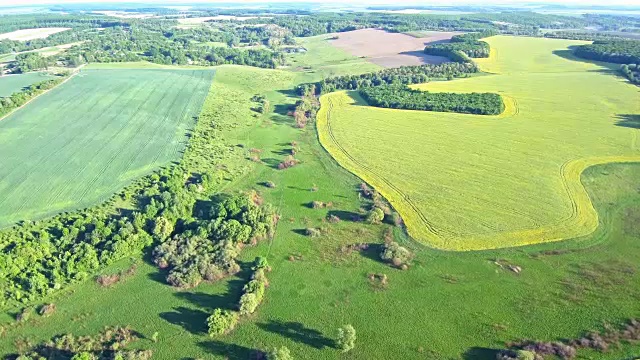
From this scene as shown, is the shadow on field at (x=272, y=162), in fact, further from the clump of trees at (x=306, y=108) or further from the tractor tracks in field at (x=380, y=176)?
the clump of trees at (x=306, y=108)

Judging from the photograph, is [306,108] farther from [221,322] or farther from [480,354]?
[480,354]

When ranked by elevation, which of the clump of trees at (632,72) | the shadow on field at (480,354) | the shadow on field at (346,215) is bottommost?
the shadow on field at (480,354)

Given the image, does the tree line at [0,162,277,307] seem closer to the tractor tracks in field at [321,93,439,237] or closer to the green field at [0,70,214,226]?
the green field at [0,70,214,226]

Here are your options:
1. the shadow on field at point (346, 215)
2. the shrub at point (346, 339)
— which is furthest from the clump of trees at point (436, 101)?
the shrub at point (346, 339)

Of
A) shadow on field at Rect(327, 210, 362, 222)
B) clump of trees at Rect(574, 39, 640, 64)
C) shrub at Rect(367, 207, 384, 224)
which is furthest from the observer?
clump of trees at Rect(574, 39, 640, 64)

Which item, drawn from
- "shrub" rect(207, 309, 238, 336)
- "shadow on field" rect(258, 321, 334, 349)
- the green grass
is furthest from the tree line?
the green grass

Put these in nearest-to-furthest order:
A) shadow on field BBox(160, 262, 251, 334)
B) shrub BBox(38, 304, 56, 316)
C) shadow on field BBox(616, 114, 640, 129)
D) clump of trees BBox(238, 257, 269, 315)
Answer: shadow on field BBox(160, 262, 251, 334) → shrub BBox(38, 304, 56, 316) → clump of trees BBox(238, 257, 269, 315) → shadow on field BBox(616, 114, 640, 129)

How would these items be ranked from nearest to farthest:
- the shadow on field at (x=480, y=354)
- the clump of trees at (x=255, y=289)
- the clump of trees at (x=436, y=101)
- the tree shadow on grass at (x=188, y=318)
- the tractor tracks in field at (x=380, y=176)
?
the shadow on field at (x=480, y=354) → the tree shadow on grass at (x=188, y=318) → the clump of trees at (x=255, y=289) → the tractor tracks in field at (x=380, y=176) → the clump of trees at (x=436, y=101)
